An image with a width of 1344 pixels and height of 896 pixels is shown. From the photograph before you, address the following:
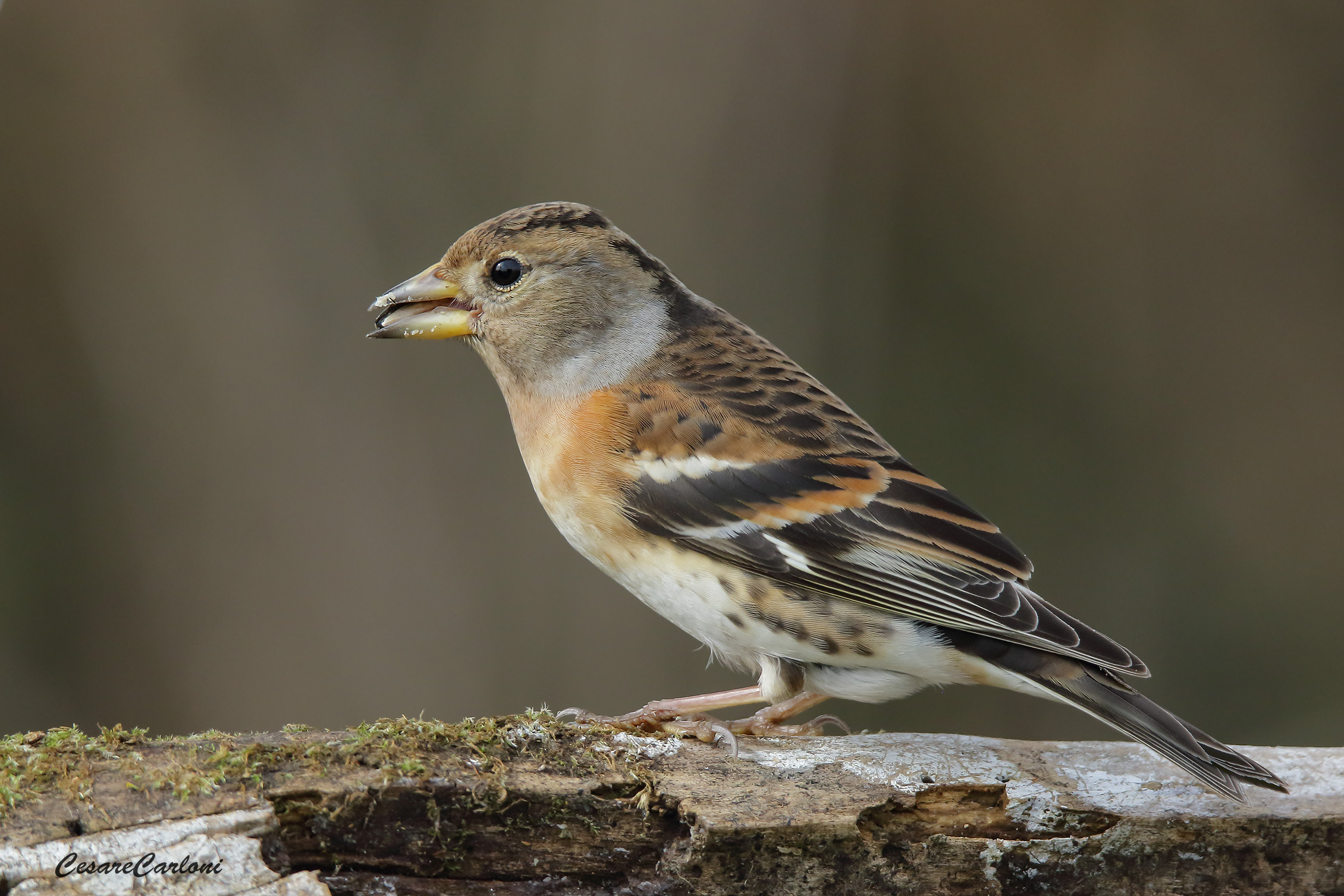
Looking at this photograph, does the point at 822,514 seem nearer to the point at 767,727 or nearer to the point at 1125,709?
the point at 767,727

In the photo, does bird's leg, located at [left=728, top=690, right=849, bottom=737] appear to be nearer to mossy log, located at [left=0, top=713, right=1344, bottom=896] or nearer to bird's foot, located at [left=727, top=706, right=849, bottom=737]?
bird's foot, located at [left=727, top=706, right=849, bottom=737]

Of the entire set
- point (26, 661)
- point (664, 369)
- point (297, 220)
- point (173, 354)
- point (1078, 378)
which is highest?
point (297, 220)

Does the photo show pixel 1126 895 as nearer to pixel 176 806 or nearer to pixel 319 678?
pixel 176 806

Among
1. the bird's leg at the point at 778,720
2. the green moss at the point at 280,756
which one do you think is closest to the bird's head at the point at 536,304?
the bird's leg at the point at 778,720

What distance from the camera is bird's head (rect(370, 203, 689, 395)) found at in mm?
4445

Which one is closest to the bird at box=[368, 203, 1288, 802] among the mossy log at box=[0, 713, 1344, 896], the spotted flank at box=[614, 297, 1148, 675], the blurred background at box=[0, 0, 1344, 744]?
the spotted flank at box=[614, 297, 1148, 675]

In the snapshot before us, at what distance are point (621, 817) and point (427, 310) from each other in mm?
2221

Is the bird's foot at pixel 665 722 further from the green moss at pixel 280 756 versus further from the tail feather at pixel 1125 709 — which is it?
the tail feather at pixel 1125 709

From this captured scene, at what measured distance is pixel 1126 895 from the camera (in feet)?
10.7

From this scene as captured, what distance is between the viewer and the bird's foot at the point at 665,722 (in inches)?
140

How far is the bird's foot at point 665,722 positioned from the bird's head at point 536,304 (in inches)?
49.4

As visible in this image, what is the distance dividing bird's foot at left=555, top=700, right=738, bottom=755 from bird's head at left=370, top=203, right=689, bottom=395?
4.12 ft

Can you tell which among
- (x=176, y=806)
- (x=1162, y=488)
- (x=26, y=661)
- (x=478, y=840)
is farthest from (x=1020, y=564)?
(x=26, y=661)

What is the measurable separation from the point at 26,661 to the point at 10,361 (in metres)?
1.84
